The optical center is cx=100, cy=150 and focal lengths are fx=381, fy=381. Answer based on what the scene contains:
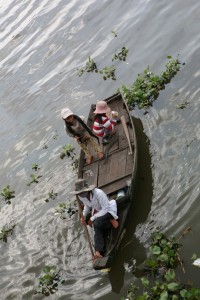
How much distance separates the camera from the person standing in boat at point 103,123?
10969mm

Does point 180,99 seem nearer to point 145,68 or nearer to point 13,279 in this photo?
point 145,68

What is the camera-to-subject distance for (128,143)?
428 inches

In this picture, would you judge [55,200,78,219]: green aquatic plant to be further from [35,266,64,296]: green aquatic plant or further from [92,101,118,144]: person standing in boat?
[92,101,118,144]: person standing in boat

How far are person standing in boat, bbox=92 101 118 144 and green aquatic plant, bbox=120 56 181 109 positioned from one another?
1771 mm

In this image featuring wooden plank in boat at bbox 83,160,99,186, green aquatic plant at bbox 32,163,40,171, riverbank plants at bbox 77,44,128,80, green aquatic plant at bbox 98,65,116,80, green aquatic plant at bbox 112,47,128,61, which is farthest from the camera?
green aquatic plant at bbox 112,47,128,61

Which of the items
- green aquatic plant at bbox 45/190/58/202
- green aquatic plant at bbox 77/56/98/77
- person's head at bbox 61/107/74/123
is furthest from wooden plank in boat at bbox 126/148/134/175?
green aquatic plant at bbox 77/56/98/77

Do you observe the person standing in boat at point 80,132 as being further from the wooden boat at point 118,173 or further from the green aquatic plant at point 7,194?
the green aquatic plant at point 7,194

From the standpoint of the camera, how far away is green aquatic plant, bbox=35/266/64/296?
8953 millimetres

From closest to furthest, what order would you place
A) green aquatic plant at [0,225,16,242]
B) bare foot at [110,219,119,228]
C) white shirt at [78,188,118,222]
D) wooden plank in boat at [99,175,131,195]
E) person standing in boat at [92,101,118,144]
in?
1. white shirt at [78,188,118,222]
2. bare foot at [110,219,119,228]
3. wooden plank in boat at [99,175,131,195]
4. person standing in boat at [92,101,118,144]
5. green aquatic plant at [0,225,16,242]

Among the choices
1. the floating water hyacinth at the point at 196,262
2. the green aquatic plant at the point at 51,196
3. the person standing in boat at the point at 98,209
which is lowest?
the floating water hyacinth at the point at 196,262

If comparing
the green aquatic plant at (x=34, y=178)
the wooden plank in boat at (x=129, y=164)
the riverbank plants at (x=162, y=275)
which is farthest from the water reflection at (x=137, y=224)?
the green aquatic plant at (x=34, y=178)

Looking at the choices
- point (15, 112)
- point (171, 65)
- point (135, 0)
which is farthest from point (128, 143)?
point (135, 0)

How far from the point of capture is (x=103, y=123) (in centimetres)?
1127

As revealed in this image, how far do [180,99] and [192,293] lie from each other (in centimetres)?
708
